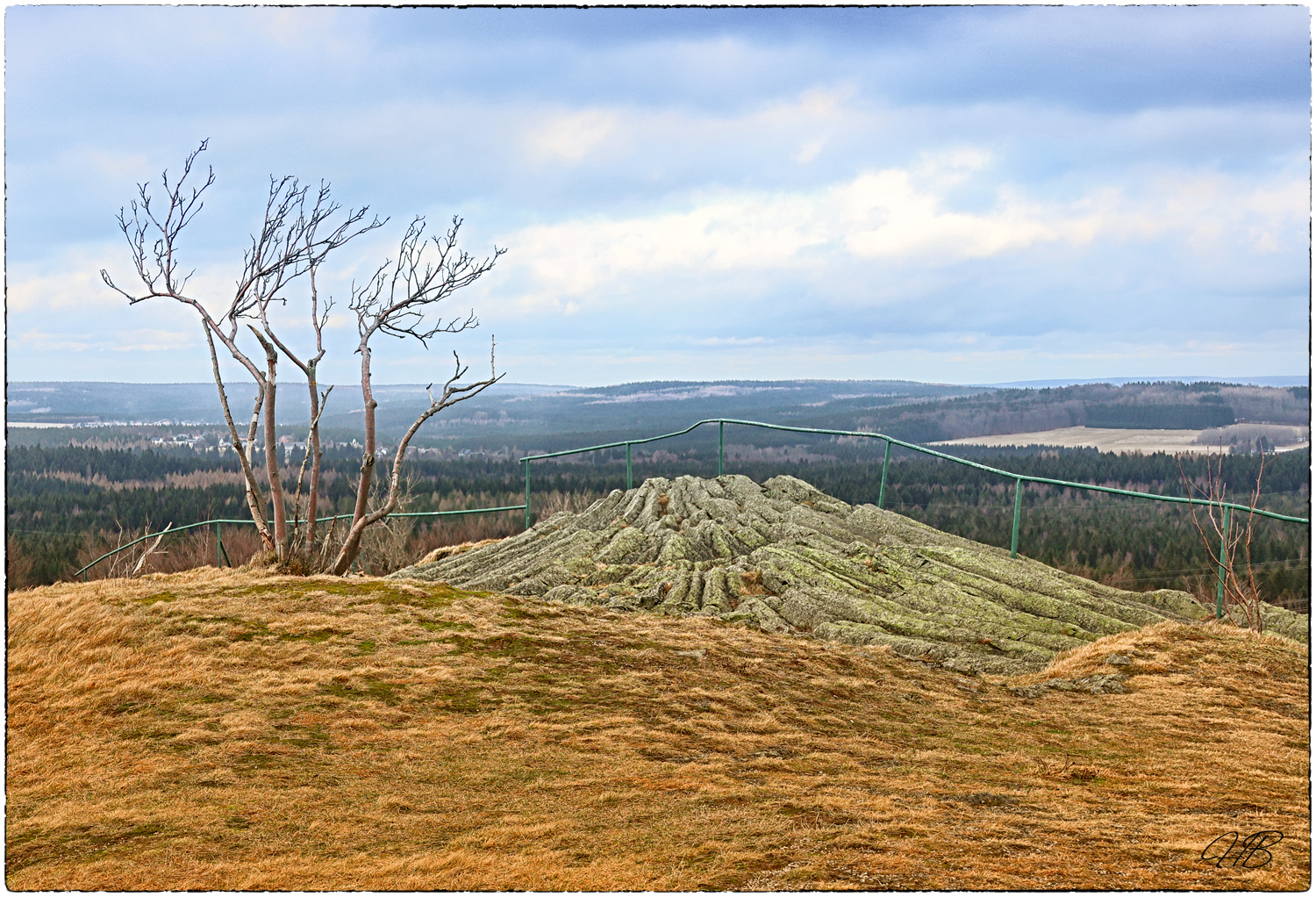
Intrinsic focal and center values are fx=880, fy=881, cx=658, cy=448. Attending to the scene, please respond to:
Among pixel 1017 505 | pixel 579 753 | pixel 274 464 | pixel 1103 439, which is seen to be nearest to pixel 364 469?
pixel 274 464

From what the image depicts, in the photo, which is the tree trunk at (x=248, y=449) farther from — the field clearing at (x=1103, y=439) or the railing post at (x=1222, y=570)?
the field clearing at (x=1103, y=439)

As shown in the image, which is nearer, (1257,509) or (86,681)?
(86,681)

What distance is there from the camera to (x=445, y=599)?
24.6 ft

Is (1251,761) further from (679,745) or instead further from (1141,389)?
(1141,389)

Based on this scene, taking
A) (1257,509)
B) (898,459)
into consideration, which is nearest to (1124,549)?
(898,459)

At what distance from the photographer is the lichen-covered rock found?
330 inches

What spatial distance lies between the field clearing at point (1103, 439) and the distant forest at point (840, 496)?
763 millimetres

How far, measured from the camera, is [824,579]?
9320mm

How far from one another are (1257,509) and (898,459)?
302 inches

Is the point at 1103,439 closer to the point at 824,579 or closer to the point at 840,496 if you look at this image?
the point at 840,496

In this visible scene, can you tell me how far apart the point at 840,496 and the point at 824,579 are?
6212 millimetres
